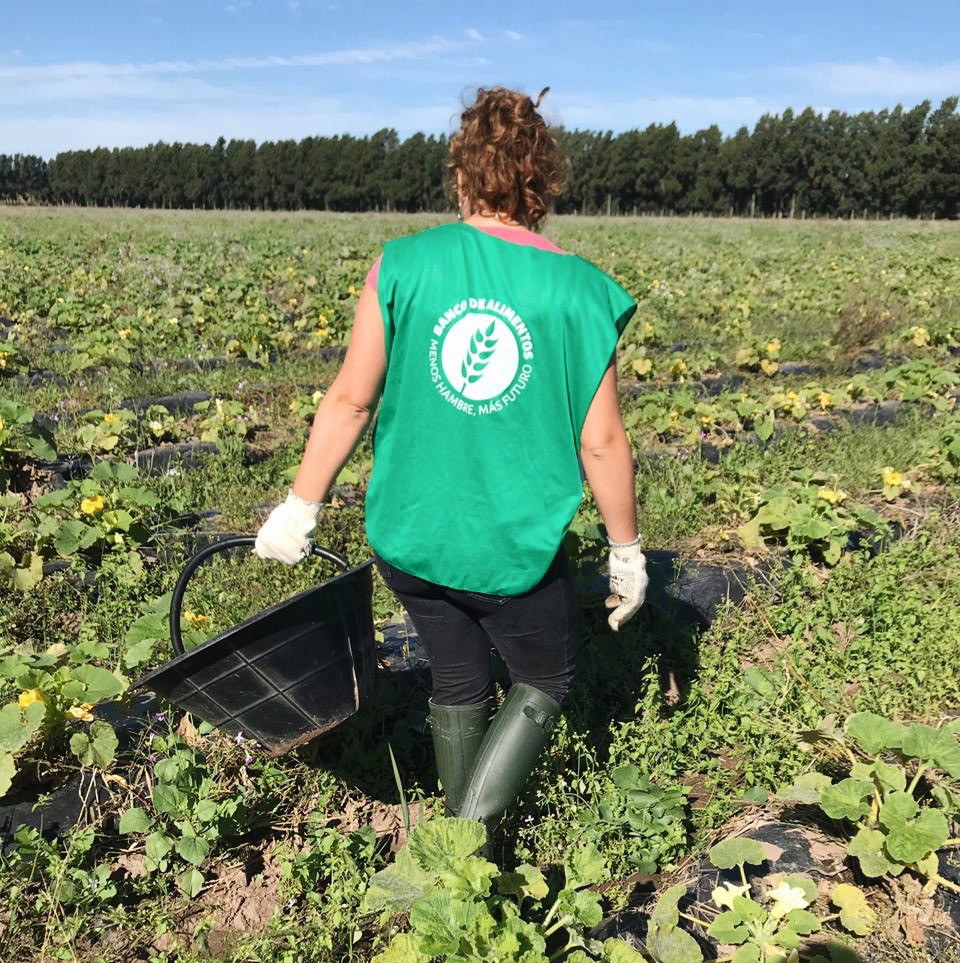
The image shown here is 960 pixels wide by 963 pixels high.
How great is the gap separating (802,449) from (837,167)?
6179 cm

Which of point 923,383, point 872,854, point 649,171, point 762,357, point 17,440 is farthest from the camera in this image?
point 649,171

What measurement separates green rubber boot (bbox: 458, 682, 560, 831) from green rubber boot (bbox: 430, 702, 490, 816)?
0.08 meters

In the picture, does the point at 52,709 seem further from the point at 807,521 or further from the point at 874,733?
the point at 807,521

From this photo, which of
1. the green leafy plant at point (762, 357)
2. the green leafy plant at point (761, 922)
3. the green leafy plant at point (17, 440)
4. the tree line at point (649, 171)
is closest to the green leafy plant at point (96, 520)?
the green leafy plant at point (17, 440)

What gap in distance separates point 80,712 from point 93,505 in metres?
1.42

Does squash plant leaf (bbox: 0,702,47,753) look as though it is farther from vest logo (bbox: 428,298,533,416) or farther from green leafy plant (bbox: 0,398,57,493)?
green leafy plant (bbox: 0,398,57,493)

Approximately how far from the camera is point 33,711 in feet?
7.51

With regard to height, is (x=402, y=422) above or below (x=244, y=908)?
above

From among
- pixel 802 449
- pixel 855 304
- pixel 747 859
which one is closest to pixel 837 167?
pixel 855 304

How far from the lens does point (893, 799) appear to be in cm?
206

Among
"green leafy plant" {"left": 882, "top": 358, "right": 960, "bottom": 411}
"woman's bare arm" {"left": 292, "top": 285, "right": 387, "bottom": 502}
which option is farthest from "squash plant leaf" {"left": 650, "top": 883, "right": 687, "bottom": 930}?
"green leafy plant" {"left": 882, "top": 358, "right": 960, "bottom": 411}

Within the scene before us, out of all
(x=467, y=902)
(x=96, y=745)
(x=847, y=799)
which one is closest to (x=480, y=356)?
(x=467, y=902)

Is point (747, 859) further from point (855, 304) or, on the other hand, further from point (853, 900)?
point (855, 304)

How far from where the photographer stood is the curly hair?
1.82 m
